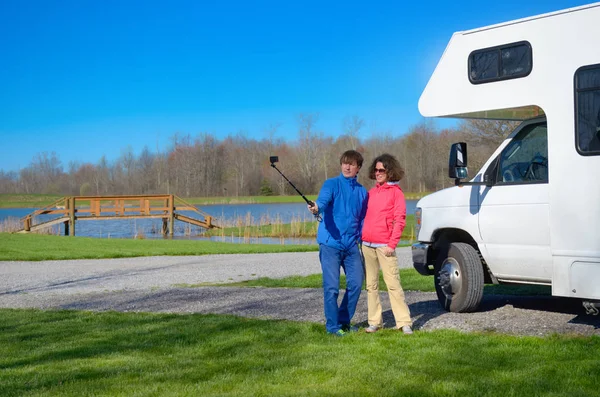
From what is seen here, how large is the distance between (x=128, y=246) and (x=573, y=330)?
61.0 ft

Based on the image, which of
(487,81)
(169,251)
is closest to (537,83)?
(487,81)

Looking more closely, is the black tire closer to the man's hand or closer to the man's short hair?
the man's hand

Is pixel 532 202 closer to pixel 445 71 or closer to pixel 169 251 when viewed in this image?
pixel 445 71

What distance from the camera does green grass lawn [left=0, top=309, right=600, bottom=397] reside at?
5.35 m

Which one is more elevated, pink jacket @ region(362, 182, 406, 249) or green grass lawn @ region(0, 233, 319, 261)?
pink jacket @ region(362, 182, 406, 249)

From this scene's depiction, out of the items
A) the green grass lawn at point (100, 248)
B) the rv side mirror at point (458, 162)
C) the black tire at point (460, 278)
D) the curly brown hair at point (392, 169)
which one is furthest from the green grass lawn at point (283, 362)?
the green grass lawn at point (100, 248)

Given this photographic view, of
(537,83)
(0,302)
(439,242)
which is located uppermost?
(537,83)

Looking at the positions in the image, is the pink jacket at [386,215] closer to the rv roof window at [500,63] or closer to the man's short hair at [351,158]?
the man's short hair at [351,158]

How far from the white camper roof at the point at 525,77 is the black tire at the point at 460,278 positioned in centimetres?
157

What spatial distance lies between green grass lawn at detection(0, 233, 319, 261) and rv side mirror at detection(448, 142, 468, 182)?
14620mm

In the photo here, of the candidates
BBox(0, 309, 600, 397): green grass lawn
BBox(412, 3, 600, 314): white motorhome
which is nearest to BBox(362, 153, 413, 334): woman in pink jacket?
BBox(0, 309, 600, 397): green grass lawn

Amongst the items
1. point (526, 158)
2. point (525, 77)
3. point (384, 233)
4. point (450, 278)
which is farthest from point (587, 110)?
point (450, 278)

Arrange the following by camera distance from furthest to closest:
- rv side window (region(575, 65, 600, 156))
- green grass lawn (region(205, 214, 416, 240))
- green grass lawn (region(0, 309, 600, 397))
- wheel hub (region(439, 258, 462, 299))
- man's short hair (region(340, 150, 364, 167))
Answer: green grass lawn (region(205, 214, 416, 240)) → wheel hub (region(439, 258, 462, 299)) → man's short hair (region(340, 150, 364, 167)) → rv side window (region(575, 65, 600, 156)) → green grass lawn (region(0, 309, 600, 397))

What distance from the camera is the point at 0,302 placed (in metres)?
11.4
